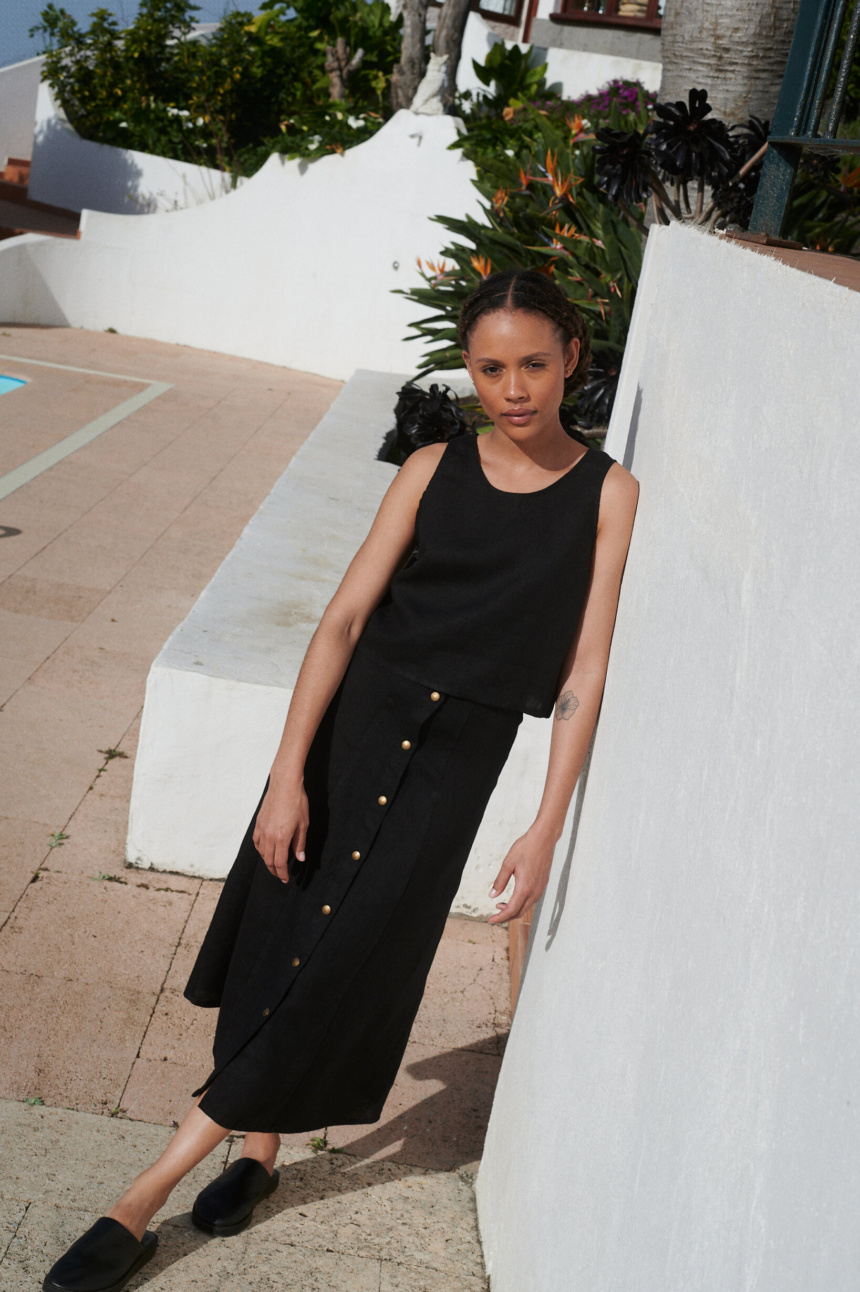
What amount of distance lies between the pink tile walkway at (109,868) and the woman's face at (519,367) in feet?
5.85

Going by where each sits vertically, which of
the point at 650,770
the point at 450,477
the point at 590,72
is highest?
the point at 590,72

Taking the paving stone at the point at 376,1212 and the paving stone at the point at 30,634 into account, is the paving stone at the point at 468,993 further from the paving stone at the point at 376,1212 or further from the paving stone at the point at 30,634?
the paving stone at the point at 30,634

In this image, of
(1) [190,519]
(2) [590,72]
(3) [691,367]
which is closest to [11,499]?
(1) [190,519]

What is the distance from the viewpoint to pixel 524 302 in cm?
184

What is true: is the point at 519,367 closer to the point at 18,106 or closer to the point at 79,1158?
the point at 79,1158

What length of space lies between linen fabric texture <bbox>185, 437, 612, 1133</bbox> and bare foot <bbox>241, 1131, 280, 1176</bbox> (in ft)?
0.80

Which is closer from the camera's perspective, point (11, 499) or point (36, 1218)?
point (36, 1218)

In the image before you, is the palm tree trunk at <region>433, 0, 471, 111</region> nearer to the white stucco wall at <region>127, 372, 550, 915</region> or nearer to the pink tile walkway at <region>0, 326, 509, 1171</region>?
the pink tile walkway at <region>0, 326, 509, 1171</region>

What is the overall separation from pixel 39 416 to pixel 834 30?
769 centimetres

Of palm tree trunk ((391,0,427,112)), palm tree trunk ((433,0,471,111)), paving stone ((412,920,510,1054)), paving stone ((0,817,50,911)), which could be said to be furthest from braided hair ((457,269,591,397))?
palm tree trunk ((391,0,427,112))

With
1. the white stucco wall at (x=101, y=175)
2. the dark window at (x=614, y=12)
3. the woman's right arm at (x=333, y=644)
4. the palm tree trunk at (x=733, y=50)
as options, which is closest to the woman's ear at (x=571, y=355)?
the woman's right arm at (x=333, y=644)

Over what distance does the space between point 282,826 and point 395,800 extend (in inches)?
8.1

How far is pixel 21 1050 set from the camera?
2799mm

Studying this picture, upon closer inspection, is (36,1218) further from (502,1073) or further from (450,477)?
(450,477)
